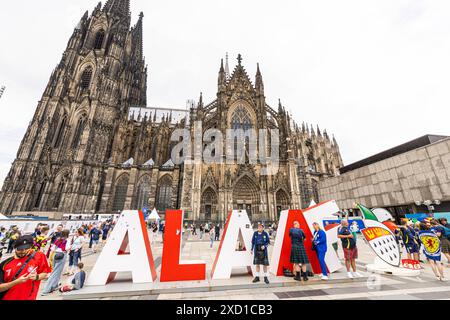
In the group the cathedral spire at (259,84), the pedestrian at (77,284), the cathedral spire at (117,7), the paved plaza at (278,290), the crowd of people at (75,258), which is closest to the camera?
the crowd of people at (75,258)

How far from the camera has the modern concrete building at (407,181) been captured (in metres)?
17.1

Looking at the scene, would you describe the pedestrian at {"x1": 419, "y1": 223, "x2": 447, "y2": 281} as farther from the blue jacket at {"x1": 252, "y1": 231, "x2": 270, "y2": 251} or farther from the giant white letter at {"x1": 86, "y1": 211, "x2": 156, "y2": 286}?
the giant white letter at {"x1": 86, "y1": 211, "x2": 156, "y2": 286}

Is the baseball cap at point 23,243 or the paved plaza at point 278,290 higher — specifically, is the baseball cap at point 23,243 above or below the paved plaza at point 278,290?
above

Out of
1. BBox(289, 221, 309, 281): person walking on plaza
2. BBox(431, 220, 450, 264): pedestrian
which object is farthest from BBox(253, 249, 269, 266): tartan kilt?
BBox(431, 220, 450, 264): pedestrian

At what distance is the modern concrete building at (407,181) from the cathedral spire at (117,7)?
54866 mm

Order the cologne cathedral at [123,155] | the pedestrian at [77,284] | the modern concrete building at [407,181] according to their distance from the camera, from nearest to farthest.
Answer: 1. the pedestrian at [77,284]
2. the modern concrete building at [407,181]
3. the cologne cathedral at [123,155]

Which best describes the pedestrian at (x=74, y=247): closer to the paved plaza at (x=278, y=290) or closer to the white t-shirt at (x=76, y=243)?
the white t-shirt at (x=76, y=243)

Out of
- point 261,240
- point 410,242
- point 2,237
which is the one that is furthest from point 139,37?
point 410,242

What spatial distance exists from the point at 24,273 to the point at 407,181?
27568mm

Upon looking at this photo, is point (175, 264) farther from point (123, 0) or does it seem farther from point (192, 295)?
point (123, 0)

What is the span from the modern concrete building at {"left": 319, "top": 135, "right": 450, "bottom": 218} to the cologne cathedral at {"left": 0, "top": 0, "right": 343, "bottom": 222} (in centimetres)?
676

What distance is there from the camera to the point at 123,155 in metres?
32.0

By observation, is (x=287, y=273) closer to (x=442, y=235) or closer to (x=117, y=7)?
(x=442, y=235)

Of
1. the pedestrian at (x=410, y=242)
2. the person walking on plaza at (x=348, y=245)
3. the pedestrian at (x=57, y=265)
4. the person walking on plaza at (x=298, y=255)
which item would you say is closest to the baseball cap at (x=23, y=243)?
the pedestrian at (x=57, y=265)
